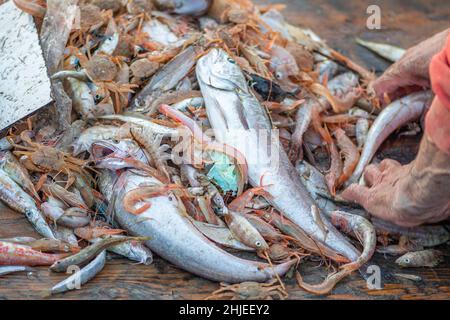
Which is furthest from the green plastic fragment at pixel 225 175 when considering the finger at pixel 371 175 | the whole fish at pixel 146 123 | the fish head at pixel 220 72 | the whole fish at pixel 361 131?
the whole fish at pixel 361 131

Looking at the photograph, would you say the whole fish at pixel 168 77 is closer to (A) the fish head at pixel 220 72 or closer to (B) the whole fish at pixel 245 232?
(A) the fish head at pixel 220 72

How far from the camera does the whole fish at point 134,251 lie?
2834mm

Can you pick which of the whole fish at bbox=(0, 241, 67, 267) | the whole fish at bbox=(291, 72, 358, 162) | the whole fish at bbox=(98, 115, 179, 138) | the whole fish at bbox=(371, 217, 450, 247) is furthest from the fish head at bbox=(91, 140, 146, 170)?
the whole fish at bbox=(371, 217, 450, 247)

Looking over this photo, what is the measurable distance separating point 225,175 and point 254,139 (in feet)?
0.88

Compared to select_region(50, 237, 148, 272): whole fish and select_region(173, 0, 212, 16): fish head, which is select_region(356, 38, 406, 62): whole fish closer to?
select_region(173, 0, 212, 16): fish head

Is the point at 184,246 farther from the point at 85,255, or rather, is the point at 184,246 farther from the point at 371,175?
the point at 371,175

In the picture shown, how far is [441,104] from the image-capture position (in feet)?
7.72

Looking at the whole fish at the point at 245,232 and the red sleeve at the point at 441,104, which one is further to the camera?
the whole fish at the point at 245,232

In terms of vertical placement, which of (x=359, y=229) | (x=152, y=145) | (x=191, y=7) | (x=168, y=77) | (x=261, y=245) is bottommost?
(x=359, y=229)

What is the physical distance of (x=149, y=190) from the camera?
9.68 feet

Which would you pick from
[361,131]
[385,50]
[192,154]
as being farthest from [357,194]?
[385,50]

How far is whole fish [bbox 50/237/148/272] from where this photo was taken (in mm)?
2707

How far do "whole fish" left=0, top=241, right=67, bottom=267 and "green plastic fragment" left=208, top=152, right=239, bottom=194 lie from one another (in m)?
0.87
